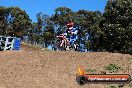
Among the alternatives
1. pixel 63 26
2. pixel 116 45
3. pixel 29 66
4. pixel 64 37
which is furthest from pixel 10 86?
pixel 63 26

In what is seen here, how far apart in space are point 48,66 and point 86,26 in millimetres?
55651

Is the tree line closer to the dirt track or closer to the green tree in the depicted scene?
the green tree

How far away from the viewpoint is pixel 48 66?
16.7 meters

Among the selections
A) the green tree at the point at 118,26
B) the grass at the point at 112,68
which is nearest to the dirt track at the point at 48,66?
the grass at the point at 112,68

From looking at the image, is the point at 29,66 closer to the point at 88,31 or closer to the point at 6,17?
the point at 88,31

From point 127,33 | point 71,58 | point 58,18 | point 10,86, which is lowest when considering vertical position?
point 10,86

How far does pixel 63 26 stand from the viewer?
2945 inches

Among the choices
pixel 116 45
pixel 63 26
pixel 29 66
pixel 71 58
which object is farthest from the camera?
pixel 63 26

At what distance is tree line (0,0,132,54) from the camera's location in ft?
162

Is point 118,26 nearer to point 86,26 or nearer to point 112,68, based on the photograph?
point 86,26

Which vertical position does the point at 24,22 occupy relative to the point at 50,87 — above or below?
above

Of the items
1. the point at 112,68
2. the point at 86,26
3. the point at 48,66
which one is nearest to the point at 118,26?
the point at 86,26

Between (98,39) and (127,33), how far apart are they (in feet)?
14.2

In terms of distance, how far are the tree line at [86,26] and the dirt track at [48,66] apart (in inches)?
1133
